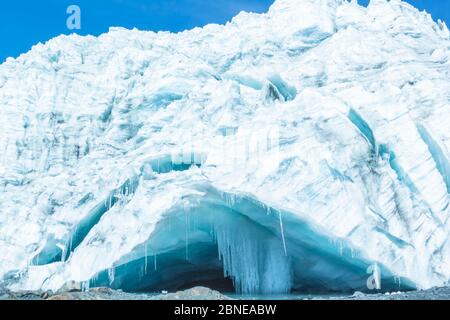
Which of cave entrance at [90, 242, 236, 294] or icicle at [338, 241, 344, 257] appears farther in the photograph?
cave entrance at [90, 242, 236, 294]

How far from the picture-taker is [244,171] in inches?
514

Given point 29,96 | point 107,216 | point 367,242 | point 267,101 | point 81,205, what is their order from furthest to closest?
point 29,96, point 267,101, point 81,205, point 107,216, point 367,242

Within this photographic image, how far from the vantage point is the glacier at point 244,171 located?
12641 mm

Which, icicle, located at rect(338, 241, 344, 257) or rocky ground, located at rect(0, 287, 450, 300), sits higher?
icicle, located at rect(338, 241, 344, 257)

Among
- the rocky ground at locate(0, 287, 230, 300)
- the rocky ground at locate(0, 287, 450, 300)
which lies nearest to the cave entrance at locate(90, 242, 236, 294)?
the rocky ground at locate(0, 287, 230, 300)

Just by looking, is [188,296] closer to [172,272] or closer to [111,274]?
[111,274]

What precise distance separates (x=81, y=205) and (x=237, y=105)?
17.5ft

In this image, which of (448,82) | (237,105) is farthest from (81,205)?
(448,82)

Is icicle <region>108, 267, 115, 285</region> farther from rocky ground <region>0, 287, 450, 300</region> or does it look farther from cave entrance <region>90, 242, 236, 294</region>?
rocky ground <region>0, 287, 450, 300</region>

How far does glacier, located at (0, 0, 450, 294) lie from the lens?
1264cm

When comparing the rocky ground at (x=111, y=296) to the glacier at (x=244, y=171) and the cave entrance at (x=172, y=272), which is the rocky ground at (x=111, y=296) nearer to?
the glacier at (x=244, y=171)

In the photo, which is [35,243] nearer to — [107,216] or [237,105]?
[107,216]

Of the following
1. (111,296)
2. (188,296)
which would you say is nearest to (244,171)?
(188,296)

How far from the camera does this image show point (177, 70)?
1744 cm
